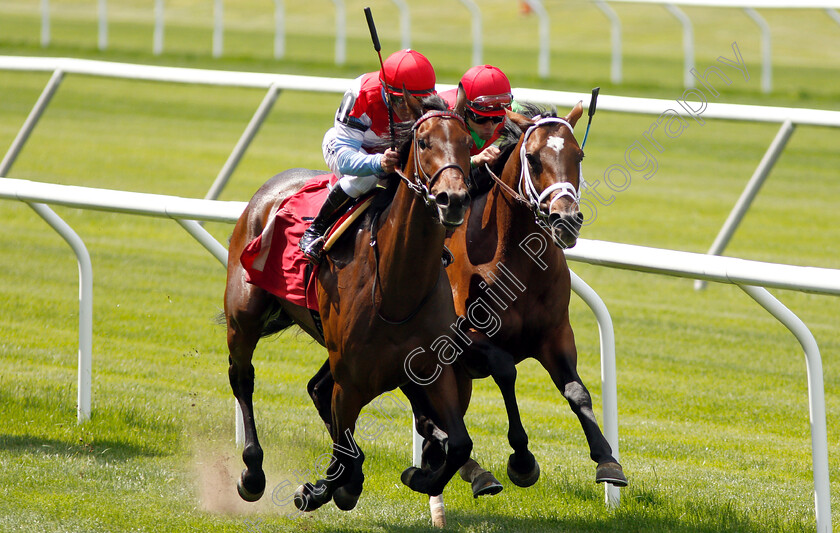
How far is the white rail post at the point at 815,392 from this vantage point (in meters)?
3.45

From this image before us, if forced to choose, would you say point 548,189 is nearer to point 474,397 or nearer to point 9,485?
point 9,485

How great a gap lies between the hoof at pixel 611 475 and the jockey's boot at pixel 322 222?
1.17m

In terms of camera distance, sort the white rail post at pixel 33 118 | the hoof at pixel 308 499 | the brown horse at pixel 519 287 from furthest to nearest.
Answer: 1. the white rail post at pixel 33 118
2. the hoof at pixel 308 499
3. the brown horse at pixel 519 287

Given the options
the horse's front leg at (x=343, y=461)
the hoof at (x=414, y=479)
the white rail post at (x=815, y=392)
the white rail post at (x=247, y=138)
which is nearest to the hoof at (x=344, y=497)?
the horse's front leg at (x=343, y=461)

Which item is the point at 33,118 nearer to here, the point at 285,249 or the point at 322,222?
the point at 285,249

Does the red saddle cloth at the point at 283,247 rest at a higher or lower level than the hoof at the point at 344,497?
higher

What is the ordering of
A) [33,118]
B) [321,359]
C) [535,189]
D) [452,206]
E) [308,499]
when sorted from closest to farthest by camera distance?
[452,206] < [535,189] < [308,499] < [321,359] < [33,118]

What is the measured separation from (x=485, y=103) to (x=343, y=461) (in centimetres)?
132

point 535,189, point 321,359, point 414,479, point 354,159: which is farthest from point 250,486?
point 321,359

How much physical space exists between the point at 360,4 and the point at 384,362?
26.0m

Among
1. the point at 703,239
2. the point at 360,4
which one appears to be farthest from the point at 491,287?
the point at 360,4

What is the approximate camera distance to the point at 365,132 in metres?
3.84

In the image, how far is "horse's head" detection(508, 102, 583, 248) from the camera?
11.2 feet

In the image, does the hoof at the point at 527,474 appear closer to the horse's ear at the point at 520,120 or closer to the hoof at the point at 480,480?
the hoof at the point at 480,480
